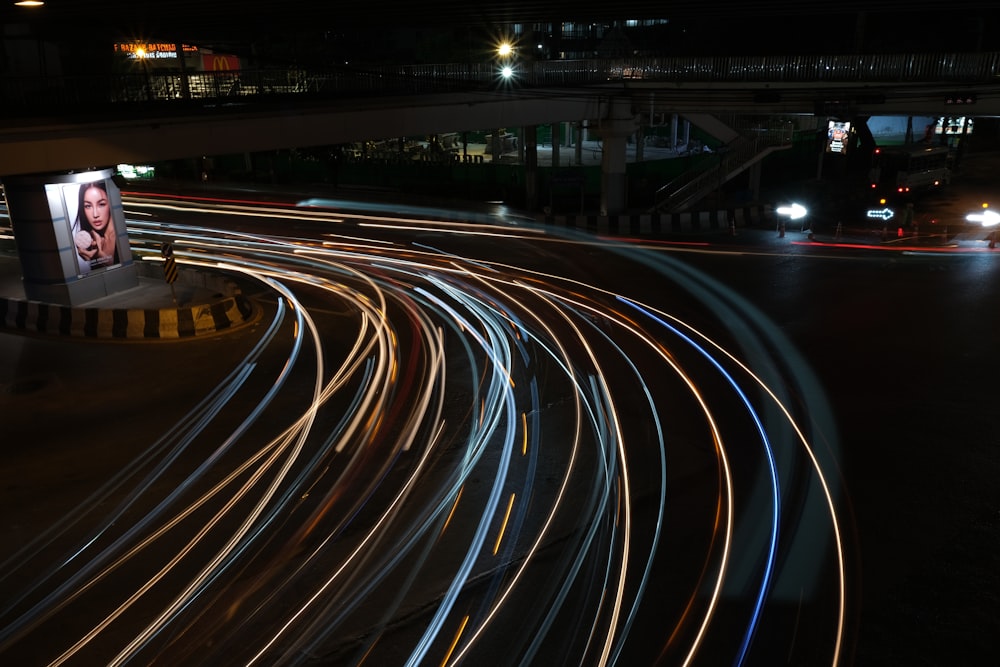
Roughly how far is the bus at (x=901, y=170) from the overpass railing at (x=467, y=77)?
759 cm

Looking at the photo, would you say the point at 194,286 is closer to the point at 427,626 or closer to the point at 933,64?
the point at 427,626

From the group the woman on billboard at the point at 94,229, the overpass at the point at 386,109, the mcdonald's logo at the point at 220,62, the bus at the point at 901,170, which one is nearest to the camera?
the overpass at the point at 386,109

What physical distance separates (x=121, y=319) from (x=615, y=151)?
2017 cm

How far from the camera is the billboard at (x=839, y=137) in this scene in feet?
135

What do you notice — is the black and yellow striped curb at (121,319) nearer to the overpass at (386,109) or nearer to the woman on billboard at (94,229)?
the overpass at (386,109)

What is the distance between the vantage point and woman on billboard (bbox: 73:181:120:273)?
18125 mm

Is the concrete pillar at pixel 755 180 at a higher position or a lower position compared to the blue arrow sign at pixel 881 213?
higher

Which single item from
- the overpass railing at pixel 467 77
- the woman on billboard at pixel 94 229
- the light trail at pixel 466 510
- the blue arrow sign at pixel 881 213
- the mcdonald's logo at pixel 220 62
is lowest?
the light trail at pixel 466 510

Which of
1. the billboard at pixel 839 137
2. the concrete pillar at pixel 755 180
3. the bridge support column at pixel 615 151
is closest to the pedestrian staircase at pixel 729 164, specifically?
the concrete pillar at pixel 755 180

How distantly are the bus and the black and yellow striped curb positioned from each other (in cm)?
2834

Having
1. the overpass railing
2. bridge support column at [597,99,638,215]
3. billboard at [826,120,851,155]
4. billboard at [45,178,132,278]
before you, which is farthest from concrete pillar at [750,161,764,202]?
billboard at [45,178,132,278]

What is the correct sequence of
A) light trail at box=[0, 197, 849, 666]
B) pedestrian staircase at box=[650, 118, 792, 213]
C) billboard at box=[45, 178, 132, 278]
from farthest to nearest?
pedestrian staircase at box=[650, 118, 792, 213], billboard at box=[45, 178, 132, 278], light trail at box=[0, 197, 849, 666]

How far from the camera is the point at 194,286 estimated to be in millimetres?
20156

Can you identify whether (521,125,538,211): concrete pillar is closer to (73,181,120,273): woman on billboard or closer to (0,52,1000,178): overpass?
(0,52,1000,178): overpass
